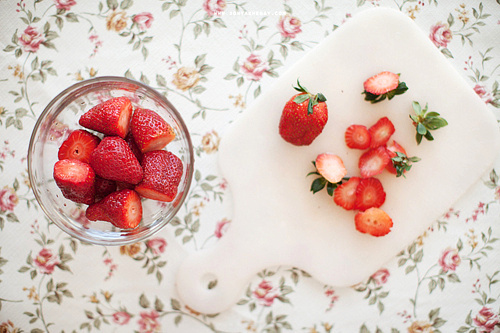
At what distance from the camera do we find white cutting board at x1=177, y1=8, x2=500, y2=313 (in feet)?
3.56

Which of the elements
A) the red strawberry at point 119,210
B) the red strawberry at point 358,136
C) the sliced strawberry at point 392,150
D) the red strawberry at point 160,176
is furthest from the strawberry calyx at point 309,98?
the red strawberry at point 119,210

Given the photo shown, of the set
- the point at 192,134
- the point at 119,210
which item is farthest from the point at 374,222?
the point at 119,210

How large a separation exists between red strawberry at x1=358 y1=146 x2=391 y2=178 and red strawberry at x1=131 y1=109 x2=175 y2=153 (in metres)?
0.51

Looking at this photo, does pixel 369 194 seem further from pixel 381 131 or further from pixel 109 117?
pixel 109 117

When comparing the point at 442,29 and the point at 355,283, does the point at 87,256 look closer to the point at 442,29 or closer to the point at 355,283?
the point at 355,283

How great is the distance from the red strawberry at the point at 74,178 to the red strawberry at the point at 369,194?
0.66m

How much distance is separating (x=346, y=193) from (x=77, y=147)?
67 cm

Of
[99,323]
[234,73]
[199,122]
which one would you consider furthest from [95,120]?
[99,323]

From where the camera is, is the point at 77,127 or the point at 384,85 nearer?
the point at 77,127

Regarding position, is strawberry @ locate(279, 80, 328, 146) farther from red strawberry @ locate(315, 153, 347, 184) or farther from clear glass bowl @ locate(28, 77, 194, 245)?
clear glass bowl @ locate(28, 77, 194, 245)

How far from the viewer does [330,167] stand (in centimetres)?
106

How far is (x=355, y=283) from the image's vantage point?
1.12 m

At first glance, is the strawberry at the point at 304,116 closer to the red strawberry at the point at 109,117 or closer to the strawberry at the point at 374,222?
the strawberry at the point at 374,222

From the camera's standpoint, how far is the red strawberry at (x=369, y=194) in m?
1.07
